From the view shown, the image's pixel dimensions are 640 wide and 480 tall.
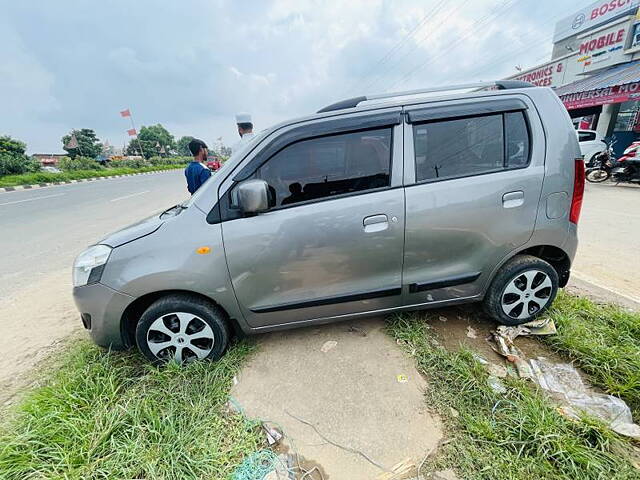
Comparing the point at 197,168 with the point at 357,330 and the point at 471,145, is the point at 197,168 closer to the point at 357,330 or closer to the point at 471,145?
the point at 357,330

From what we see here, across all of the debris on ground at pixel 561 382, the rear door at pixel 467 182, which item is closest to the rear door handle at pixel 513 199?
the rear door at pixel 467 182

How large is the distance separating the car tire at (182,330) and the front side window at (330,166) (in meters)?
0.94

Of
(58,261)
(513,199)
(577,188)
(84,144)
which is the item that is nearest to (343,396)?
(513,199)

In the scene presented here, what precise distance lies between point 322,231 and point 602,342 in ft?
7.27

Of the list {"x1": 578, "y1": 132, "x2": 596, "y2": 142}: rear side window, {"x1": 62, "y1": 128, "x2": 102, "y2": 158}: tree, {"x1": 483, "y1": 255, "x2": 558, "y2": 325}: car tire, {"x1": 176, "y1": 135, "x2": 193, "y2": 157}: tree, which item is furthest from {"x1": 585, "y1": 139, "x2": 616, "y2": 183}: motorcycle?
{"x1": 176, "y1": 135, "x2": 193, "y2": 157}: tree

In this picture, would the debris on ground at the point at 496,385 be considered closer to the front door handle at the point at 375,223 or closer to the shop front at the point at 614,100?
the front door handle at the point at 375,223

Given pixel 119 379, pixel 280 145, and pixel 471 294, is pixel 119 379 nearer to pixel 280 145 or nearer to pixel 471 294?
pixel 280 145

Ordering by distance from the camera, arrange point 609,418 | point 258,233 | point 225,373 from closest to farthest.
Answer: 1. point 609,418
2. point 258,233
3. point 225,373

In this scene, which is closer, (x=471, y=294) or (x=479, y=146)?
(x=479, y=146)

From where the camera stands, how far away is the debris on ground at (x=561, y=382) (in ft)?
5.23

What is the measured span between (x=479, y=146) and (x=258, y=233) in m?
1.70

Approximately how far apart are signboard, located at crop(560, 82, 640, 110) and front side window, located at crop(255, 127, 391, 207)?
13136 millimetres

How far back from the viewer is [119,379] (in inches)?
78.2

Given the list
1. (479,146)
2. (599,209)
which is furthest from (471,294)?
(599,209)
